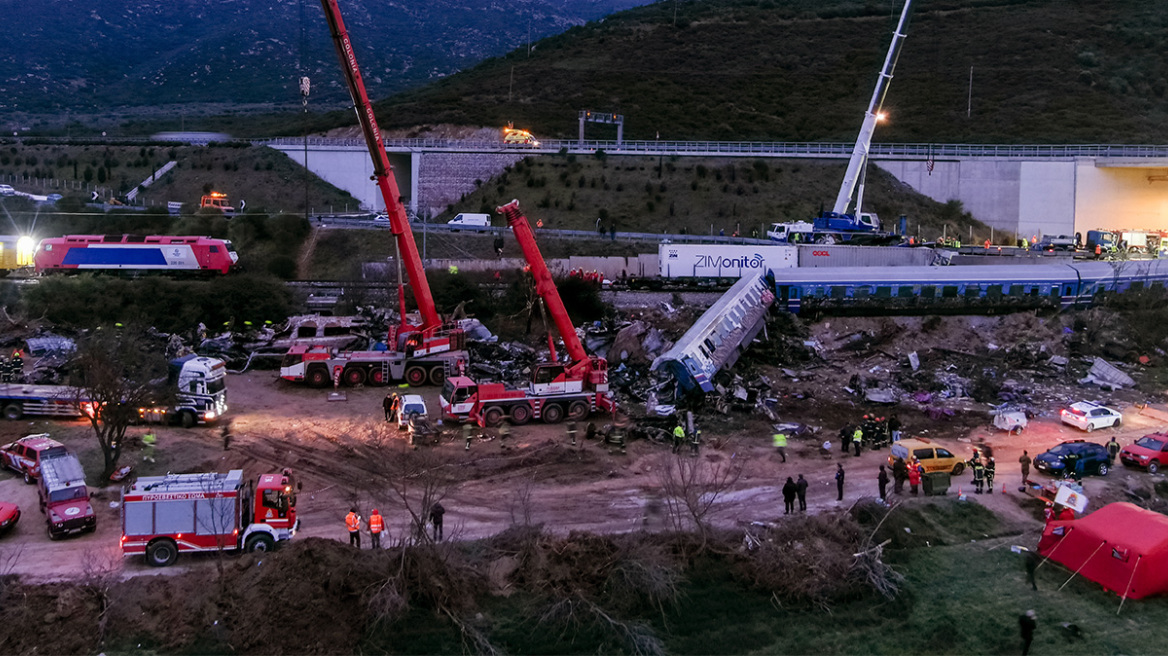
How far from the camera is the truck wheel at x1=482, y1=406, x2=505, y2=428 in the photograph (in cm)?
2270

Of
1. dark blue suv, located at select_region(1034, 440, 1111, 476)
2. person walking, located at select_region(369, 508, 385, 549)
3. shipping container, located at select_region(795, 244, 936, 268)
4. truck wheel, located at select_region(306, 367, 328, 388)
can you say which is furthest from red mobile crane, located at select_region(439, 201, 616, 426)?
shipping container, located at select_region(795, 244, 936, 268)

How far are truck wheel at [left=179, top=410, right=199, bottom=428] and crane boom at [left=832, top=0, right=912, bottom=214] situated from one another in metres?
30.0

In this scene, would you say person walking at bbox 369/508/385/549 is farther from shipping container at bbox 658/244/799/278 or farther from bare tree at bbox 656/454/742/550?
shipping container at bbox 658/244/799/278

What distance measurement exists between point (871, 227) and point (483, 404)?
26004mm

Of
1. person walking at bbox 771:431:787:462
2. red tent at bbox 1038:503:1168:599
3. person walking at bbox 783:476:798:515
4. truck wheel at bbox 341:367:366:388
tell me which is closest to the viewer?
red tent at bbox 1038:503:1168:599

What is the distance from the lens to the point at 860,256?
3744cm

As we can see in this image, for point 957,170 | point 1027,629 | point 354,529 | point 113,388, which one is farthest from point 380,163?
point 957,170

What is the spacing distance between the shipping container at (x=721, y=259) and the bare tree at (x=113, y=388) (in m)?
20.8

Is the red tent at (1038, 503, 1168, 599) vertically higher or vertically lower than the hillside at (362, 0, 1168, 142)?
lower

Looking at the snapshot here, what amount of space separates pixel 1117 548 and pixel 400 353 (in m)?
19.9

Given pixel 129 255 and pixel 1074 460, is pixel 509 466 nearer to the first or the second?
pixel 1074 460

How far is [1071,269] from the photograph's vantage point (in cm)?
3219

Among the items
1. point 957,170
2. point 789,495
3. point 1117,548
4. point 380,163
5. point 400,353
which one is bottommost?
point 1117,548

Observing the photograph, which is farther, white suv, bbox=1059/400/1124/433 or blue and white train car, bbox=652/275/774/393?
blue and white train car, bbox=652/275/774/393
